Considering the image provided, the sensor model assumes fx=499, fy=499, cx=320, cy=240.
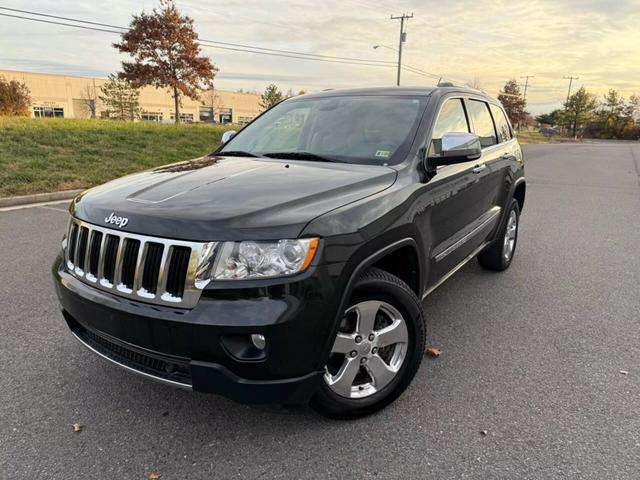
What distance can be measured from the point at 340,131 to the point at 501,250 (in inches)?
95.6

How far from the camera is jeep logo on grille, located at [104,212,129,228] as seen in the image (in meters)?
2.33

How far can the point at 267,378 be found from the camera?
218cm

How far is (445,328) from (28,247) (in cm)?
472

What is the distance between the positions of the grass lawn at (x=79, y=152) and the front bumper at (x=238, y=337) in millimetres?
7875

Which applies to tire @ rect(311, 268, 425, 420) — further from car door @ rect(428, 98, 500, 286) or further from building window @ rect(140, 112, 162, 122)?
building window @ rect(140, 112, 162, 122)

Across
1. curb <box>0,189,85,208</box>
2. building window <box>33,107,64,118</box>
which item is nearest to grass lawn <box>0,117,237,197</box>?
curb <box>0,189,85,208</box>

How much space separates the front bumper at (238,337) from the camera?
2087mm

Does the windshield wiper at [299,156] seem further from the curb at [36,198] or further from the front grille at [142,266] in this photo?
the curb at [36,198]

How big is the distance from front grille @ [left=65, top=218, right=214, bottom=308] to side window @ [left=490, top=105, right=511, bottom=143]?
391 cm

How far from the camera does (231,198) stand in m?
2.43

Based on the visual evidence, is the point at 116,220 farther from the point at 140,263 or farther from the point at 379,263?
the point at 379,263

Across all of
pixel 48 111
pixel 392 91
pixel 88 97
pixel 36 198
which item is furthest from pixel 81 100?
pixel 392 91

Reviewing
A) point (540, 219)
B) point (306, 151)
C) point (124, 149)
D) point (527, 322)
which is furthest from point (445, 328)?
point (124, 149)

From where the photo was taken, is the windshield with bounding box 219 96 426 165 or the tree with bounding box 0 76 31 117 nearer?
the windshield with bounding box 219 96 426 165
